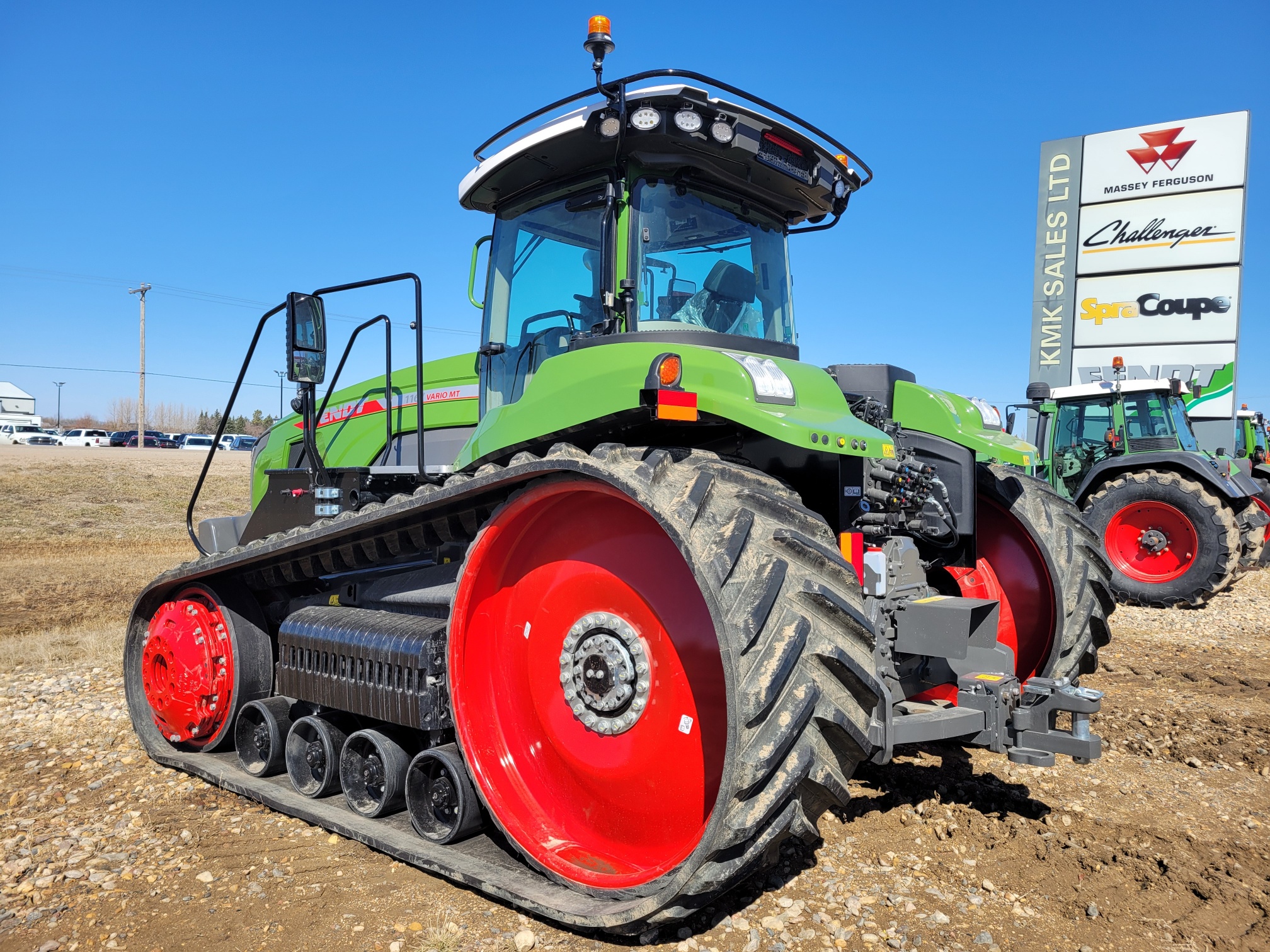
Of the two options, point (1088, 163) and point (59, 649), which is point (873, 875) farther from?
point (1088, 163)

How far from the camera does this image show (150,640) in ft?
17.6

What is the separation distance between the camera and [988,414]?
4672 mm

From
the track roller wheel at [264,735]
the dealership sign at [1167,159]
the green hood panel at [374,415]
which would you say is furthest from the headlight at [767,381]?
the dealership sign at [1167,159]

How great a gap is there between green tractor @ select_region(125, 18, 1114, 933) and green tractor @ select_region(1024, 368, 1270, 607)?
721 cm

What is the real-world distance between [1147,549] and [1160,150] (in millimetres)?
13350

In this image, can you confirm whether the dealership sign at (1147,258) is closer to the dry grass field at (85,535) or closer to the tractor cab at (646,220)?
the tractor cab at (646,220)

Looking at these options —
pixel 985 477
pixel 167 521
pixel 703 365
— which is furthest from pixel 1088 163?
pixel 167 521

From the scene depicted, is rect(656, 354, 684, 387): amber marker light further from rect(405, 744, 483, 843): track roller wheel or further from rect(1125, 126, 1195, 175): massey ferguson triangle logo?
rect(1125, 126, 1195, 175): massey ferguson triangle logo

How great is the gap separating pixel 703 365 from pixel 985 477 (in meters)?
2.25

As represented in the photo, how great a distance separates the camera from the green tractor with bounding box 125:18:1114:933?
9.25 feet

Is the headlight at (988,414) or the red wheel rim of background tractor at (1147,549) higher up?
the headlight at (988,414)

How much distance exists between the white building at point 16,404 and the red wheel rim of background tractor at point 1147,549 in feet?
299

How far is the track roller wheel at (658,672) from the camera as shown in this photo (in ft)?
8.81

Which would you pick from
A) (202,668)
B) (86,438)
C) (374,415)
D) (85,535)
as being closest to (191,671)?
(202,668)
